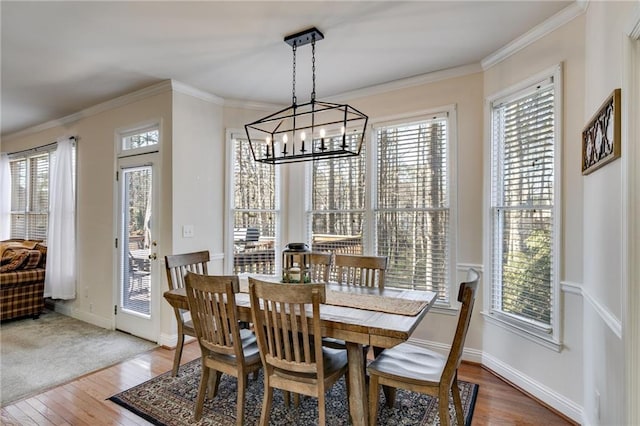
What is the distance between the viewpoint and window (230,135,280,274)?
13.7ft

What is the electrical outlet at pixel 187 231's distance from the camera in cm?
364

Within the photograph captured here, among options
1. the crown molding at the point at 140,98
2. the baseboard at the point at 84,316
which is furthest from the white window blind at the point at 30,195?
the baseboard at the point at 84,316

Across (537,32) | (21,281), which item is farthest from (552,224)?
(21,281)

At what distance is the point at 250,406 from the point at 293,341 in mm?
945

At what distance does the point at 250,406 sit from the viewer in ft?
8.02

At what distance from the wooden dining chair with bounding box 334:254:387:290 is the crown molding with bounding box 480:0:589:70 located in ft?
6.49

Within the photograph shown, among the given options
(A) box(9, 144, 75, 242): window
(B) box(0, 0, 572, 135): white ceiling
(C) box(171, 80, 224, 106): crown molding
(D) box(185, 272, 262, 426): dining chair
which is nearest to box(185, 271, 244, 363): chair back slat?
(D) box(185, 272, 262, 426): dining chair

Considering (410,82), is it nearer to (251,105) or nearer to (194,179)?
(251,105)

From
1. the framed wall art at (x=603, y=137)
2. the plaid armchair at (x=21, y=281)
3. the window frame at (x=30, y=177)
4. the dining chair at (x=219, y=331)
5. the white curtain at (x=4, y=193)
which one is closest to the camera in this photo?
the framed wall art at (x=603, y=137)

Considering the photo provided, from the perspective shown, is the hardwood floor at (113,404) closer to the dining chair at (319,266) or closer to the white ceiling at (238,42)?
the dining chair at (319,266)

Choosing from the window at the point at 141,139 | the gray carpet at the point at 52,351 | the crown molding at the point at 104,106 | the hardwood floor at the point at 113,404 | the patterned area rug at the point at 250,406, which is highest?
the crown molding at the point at 104,106

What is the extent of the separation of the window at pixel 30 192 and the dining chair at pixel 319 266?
444cm

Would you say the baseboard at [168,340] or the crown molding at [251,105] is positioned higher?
the crown molding at [251,105]

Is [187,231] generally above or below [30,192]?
below
